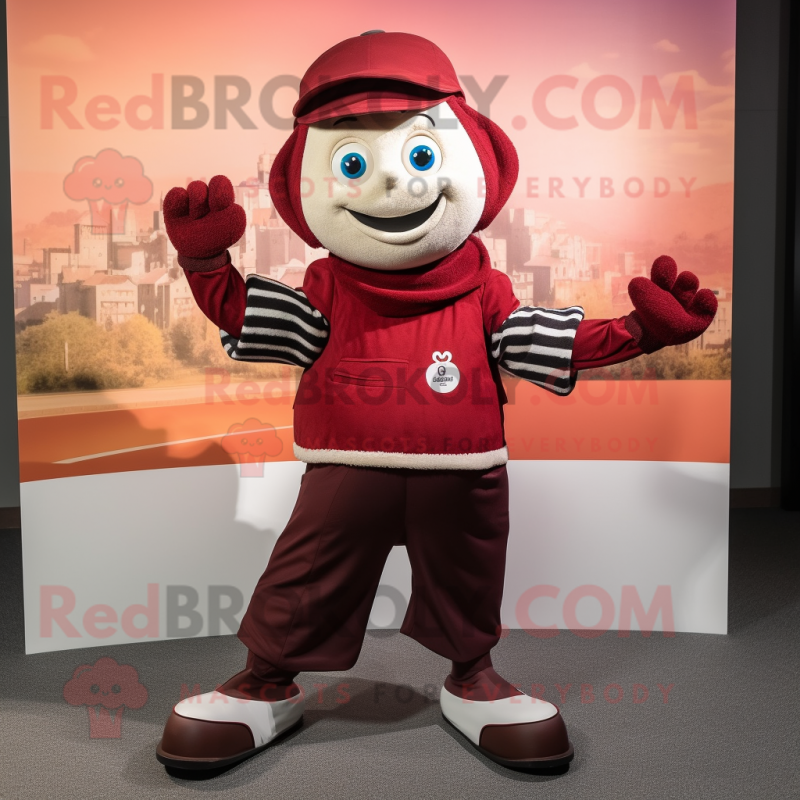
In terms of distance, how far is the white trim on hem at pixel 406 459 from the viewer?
4.95 ft

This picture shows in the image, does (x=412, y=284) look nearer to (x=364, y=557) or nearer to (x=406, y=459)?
(x=406, y=459)

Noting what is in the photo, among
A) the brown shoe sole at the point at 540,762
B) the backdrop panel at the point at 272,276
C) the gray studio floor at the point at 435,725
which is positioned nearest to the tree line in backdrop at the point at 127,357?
the backdrop panel at the point at 272,276

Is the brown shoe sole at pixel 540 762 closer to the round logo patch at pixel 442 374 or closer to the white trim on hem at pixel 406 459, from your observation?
the white trim on hem at pixel 406 459

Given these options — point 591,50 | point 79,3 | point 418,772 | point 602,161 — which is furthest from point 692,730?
point 79,3

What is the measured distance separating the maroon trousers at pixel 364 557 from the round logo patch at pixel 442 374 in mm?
155

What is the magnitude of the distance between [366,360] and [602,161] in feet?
3.46

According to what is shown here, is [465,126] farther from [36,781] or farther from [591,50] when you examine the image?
[36,781]

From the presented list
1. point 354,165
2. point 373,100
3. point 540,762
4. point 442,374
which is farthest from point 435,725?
point 373,100

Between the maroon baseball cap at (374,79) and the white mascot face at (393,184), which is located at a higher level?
the maroon baseball cap at (374,79)

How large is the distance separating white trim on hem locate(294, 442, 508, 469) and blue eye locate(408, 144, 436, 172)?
1.62 ft

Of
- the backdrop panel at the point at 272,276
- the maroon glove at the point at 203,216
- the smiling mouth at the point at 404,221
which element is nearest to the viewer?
the maroon glove at the point at 203,216

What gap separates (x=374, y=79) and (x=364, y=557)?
832mm

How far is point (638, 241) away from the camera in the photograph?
2.24m

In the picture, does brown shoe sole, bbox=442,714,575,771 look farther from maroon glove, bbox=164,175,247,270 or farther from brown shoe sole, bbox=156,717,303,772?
maroon glove, bbox=164,175,247,270
